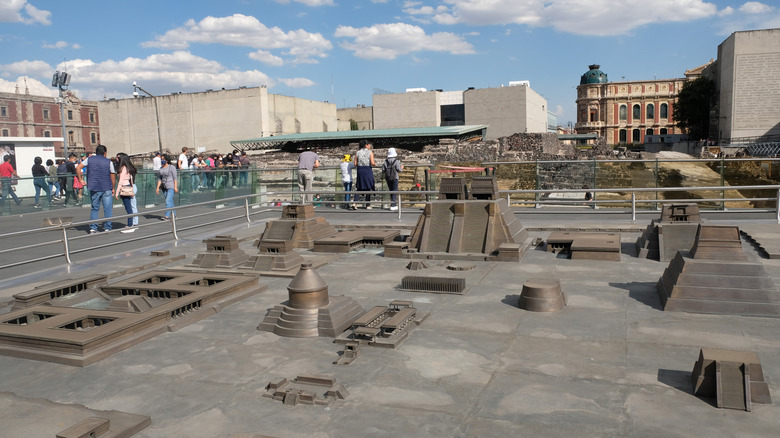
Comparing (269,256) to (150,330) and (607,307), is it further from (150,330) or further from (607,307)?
(607,307)

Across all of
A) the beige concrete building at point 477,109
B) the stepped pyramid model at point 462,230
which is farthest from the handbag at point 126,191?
the beige concrete building at point 477,109

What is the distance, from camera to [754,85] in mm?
54375

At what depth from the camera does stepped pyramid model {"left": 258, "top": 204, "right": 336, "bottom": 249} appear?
13.6 meters

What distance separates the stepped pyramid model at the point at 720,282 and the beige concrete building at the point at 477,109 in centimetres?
5576

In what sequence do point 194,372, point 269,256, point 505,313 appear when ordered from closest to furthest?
point 194,372 → point 505,313 → point 269,256

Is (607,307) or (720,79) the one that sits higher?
(720,79)

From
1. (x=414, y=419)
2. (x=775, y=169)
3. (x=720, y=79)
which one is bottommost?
(x=414, y=419)

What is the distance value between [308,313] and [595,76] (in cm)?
12679

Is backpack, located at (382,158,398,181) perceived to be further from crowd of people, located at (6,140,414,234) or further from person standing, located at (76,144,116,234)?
person standing, located at (76,144,116,234)

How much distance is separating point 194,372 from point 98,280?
14.8ft

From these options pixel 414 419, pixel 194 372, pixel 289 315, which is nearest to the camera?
pixel 414 419

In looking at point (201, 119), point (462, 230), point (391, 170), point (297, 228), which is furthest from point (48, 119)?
point (462, 230)

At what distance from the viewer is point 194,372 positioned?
623 centimetres

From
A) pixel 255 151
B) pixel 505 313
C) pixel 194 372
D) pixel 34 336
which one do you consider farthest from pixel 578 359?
pixel 255 151
